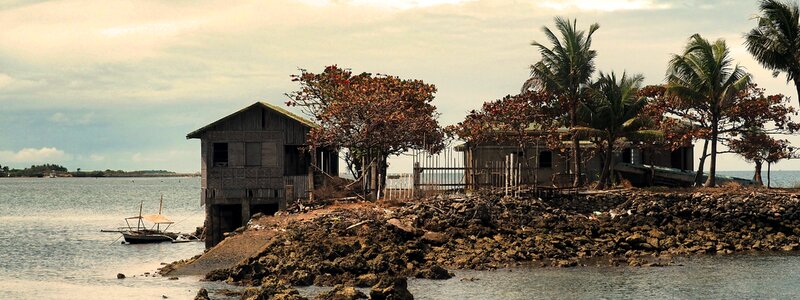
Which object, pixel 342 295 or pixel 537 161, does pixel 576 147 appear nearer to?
pixel 537 161

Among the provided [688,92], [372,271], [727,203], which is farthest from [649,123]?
[372,271]

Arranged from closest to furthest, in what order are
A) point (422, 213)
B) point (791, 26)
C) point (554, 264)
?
point (554, 264) < point (422, 213) < point (791, 26)

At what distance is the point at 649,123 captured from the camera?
50.3 metres

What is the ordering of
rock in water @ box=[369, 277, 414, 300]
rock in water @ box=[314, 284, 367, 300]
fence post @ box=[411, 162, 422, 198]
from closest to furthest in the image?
rock in water @ box=[369, 277, 414, 300] → rock in water @ box=[314, 284, 367, 300] → fence post @ box=[411, 162, 422, 198]

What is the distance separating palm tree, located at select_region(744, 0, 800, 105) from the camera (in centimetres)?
5009

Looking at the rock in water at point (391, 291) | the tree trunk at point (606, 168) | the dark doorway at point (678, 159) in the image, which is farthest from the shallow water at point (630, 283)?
the dark doorway at point (678, 159)

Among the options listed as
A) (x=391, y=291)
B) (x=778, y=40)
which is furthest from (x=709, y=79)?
(x=391, y=291)

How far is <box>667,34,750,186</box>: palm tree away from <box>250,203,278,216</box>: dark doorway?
19.1 m

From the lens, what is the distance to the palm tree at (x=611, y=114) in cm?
4938

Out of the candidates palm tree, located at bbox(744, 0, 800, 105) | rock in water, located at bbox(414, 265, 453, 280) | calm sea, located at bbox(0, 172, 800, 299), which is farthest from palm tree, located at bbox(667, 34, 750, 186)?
rock in water, located at bbox(414, 265, 453, 280)

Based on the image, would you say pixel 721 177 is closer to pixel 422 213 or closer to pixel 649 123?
pixel 649 123

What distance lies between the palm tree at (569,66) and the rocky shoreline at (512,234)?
6651 mm

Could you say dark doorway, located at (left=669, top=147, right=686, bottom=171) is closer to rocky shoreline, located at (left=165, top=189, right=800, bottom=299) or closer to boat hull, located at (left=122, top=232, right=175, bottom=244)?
rocky shoreline, located at (left=165, top=189, right=800, bottom=299)

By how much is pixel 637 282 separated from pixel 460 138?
746 inches
